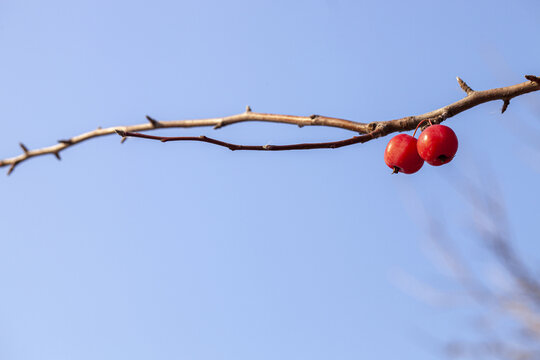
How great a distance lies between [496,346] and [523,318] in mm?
580

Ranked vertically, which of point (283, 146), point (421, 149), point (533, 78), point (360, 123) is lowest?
point (283, 146)

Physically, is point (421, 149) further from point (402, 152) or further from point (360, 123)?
point (360, 123)

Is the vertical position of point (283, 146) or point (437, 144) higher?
point (437, 144)

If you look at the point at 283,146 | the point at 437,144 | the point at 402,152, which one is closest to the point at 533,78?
the point at 437,144

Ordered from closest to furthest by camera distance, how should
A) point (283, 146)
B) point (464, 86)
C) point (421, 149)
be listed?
1. point (283, 146)
2. point (464, 86)
3. point (421, 149)

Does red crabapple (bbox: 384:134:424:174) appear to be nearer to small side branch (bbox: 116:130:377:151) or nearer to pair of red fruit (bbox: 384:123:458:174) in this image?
pair of red fruit (bbox: 384:123:458:174)

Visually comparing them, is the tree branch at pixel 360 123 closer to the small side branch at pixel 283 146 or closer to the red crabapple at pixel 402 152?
the small side branch at pixel 283 146

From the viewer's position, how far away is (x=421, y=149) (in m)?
1.81

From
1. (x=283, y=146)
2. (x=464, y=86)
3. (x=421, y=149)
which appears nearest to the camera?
(x=283, y=146)

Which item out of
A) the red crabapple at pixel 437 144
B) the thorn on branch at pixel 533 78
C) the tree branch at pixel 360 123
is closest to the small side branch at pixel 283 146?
the tree branch at pixel 360 123

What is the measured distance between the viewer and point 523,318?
7.05m

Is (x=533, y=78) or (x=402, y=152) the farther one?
(x=402, y=152)

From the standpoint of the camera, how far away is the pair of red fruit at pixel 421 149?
175cm

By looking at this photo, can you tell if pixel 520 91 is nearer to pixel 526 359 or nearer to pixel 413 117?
pixel 413 117
